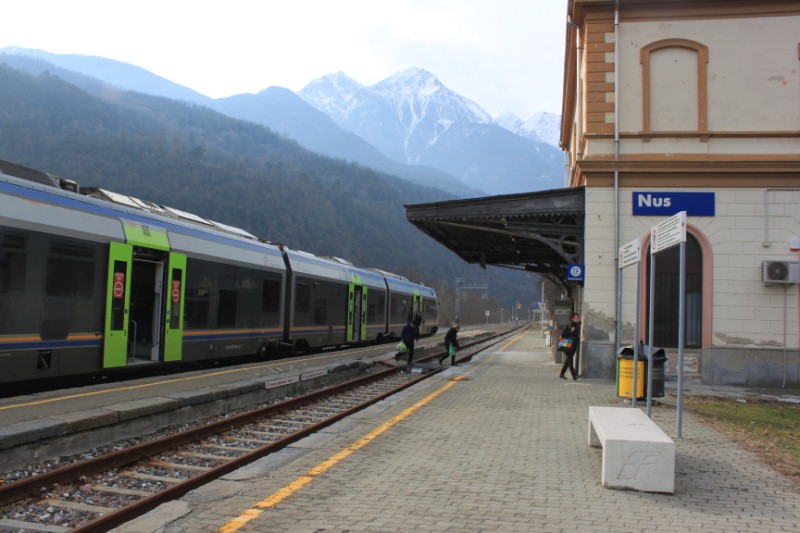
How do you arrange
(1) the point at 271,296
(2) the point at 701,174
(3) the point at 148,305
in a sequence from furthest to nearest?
(1) the point at 271,296 < (2) the point at 701,174 < (3) the point at 148,305

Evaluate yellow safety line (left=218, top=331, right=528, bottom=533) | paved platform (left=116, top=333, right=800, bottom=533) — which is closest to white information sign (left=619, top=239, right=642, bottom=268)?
paved platform (left=116, top=333, right=800, bottom=533)

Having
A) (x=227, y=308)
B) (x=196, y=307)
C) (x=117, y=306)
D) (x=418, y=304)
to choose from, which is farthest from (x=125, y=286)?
(x=418, y=304)

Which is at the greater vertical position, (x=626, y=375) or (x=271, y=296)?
(x=271, y=296)

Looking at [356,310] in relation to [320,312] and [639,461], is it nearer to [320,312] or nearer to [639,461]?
[320,312]

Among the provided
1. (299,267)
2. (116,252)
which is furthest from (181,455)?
(299,267)

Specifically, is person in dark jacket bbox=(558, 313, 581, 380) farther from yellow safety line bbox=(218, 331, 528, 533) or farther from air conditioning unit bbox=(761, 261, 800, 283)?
yellow safety line bbox=(218, 331, 528, 533)

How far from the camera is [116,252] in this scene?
34.5ft

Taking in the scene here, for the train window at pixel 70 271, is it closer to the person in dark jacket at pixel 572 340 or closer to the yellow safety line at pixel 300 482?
the yellow safety line at pixel 300 482

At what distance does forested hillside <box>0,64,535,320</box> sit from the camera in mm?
122312

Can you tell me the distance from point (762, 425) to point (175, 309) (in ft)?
34.2

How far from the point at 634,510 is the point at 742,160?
1171cm

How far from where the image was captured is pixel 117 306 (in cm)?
1044

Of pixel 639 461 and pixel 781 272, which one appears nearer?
pixel 639 461

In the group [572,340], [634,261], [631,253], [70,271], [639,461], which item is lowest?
[639,461]
